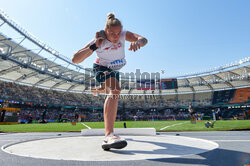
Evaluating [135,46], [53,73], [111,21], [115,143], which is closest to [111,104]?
[115,143]

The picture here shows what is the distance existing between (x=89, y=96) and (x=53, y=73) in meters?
18.3

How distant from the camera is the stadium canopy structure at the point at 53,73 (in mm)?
20725

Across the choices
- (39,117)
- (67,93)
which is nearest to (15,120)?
(39,117)

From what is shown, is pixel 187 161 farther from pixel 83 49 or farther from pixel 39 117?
pixel 39 117

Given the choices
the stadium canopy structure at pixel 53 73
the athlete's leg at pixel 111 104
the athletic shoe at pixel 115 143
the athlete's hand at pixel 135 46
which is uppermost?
the stadium canopy structure at pixel 53 73

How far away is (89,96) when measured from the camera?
4506cm

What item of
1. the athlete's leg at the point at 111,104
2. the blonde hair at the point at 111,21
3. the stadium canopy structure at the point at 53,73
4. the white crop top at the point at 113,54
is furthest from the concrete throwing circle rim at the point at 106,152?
the stadium canopy structure at the point at 53,73

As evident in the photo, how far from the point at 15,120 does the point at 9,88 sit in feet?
32.9

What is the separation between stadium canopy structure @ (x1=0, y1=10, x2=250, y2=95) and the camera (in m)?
20.7

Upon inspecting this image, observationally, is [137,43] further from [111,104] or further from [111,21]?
[111,104]

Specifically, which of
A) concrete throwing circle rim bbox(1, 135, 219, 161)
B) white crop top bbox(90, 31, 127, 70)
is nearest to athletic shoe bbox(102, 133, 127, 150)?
concrete throwing circle rim bbox(1, 135, 219, 161)

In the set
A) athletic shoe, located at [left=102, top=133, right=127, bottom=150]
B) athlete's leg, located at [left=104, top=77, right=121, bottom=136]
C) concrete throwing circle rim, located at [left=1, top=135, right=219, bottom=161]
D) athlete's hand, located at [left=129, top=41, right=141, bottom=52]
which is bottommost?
concrete throwing circle rim, located at [left=1, top=135, right=219, bottom=161]

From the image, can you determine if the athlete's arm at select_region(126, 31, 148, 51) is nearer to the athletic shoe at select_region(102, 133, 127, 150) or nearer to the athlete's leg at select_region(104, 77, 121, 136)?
the athlete's leg at select_region(104, 77, 121, 136)

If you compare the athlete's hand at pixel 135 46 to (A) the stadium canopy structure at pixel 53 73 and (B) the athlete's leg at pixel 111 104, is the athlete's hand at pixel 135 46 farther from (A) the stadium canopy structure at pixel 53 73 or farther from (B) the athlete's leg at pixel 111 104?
(A) the stadium canopy structure at pixel 53 73
